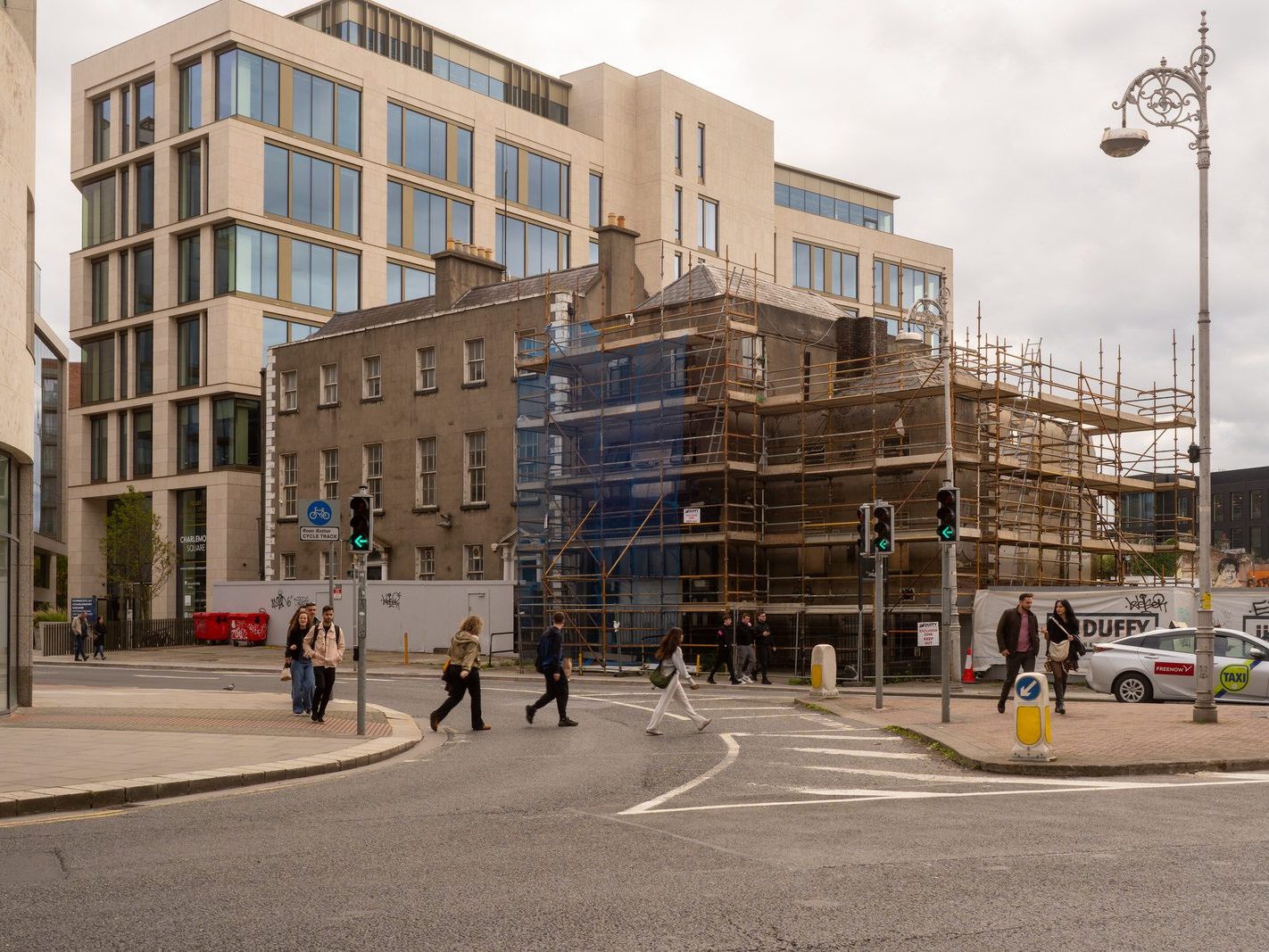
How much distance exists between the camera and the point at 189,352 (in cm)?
6184

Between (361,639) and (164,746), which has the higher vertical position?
(361,639)

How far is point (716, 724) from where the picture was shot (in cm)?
2109

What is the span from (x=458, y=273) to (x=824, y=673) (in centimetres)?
2986

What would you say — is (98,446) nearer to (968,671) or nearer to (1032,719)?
(968,671)

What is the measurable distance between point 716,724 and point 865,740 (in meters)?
3.25

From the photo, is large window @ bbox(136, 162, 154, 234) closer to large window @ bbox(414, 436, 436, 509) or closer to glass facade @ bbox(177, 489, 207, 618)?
glass facade @ bbox(177, 489, 207, 618)

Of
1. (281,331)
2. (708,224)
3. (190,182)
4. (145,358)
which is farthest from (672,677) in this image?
(708,224)

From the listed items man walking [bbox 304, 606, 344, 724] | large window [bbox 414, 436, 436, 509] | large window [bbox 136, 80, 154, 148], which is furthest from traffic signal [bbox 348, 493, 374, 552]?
large window [bbox 136, 80, 154, 148]

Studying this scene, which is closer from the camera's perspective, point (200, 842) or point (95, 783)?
point (200, 842)

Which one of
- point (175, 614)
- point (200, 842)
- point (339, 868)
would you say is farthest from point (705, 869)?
point (175, 614)

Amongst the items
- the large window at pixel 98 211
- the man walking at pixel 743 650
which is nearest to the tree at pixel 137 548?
the large window at pixel 98 211

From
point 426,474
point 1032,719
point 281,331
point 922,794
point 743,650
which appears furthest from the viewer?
point 281,331

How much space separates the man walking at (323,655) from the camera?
20672 millimetres

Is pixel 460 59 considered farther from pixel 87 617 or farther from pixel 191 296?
pixel 87 617
